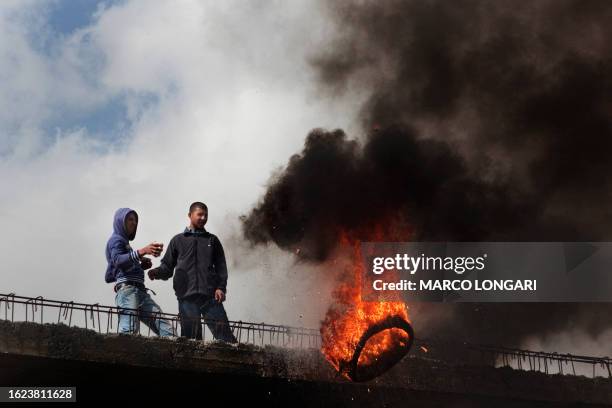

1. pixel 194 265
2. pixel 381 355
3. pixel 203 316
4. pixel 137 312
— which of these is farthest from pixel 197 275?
pixel 381 355

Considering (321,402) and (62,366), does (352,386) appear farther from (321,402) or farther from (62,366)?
(62,366)

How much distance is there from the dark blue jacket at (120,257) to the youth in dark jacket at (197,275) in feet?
2.77

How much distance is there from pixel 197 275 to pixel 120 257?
170cm

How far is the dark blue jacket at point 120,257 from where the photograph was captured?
1527 centimetres

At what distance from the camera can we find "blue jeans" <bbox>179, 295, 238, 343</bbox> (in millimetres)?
16234

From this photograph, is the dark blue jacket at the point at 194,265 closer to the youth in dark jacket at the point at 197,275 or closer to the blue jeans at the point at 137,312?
the youth in dark jacket at the point at 197,275

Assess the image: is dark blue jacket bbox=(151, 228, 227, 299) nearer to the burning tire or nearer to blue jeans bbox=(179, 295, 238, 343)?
blue jeans bbox=(179, 295, 238, 343)

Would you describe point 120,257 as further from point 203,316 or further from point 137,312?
point 203,316

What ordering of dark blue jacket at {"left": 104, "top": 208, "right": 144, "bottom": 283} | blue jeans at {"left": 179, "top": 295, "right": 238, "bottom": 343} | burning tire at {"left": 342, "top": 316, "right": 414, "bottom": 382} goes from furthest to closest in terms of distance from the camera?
burning tire at {"left": 342, "top": 316, "right": 414, "bottom": 382}, blue jeans at {"left": 179, "top": 295, "right": 238, "bottom": 343}, dark blue jacket at {"left": 104, "top": 208, "right": 144, "bottom": 283}

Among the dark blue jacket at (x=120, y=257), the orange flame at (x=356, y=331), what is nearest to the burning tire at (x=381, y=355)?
the orange flame at (x=356, y=331)

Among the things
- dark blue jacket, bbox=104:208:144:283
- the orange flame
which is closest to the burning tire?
the orange flame

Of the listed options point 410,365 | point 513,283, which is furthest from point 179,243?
point 513,283

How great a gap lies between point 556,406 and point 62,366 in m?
11.0

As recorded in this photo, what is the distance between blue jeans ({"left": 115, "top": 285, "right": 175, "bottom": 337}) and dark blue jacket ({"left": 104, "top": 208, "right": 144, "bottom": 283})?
0.77 ft
